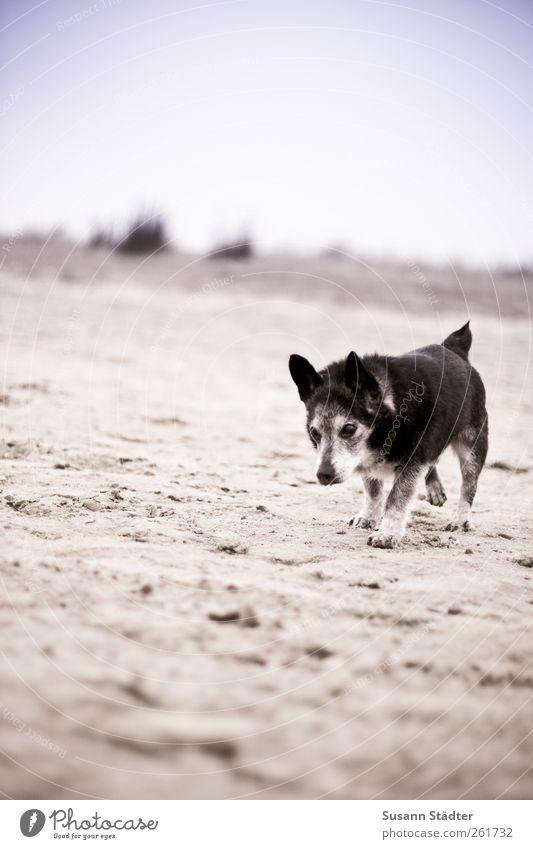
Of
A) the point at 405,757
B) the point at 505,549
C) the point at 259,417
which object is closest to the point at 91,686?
the point at 405,757

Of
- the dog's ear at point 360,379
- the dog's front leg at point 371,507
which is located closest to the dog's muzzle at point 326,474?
the dog's ear at point 360,379

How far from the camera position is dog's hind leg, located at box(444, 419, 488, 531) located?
22.3 ft

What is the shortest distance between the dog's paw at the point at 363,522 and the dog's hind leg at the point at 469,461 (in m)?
0.81

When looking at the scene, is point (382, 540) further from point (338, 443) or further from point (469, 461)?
point (469, 461)

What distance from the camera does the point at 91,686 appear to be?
3090 mm

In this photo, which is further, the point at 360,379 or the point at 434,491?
the point at 434,491

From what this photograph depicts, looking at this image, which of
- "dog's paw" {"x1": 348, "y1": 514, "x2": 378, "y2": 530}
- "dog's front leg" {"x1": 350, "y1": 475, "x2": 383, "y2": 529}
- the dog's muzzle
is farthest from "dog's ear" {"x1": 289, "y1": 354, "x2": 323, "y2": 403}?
"dog's paw" {"x1": 348, "y1": 514, "x2": 378, "y2": 530}

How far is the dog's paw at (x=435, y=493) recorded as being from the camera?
7.50 meters

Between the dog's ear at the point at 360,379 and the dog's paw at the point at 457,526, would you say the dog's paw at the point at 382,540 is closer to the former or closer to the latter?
the dog's paw at the point at 457,526

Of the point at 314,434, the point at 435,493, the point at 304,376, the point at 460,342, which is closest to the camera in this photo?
the point at 314,434

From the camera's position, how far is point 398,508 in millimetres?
5977

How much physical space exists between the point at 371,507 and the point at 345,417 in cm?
114

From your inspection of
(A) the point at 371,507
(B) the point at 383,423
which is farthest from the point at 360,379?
(A) the point at 371,507

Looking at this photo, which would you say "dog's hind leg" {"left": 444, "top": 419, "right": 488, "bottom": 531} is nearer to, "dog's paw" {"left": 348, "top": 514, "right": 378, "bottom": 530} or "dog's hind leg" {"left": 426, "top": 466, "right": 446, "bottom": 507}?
"dog's hind leg" {"left": 426, "top": 466, "right": 446, "bottom": 507}
